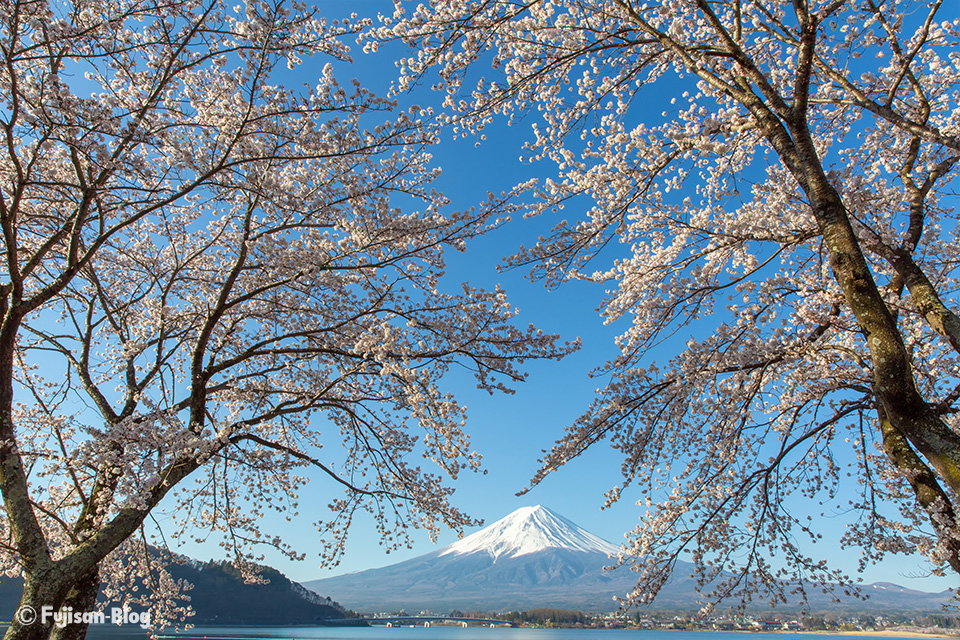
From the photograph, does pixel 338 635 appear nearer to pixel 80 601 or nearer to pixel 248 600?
pixel 248 600

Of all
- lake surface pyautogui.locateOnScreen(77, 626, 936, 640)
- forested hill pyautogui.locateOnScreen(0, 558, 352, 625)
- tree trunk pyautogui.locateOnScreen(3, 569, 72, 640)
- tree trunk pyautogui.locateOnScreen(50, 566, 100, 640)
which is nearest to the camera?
tree trunk pyautogui.locateOnScreen(3, 569, 72, 640)

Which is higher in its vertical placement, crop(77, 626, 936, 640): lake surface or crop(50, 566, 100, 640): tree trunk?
crop(50, 566, 100, 640): tree trunk

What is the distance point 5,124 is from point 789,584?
327 inches

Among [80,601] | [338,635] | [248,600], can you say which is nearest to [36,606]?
[80,601]

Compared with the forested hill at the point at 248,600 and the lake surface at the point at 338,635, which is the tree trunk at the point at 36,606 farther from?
the forested hill at the point at 248,600

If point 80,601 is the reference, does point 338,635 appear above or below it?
below

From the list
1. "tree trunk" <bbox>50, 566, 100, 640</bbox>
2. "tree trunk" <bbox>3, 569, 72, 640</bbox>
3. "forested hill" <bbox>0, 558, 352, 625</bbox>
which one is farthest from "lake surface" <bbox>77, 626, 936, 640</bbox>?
"tree trunk" <bbox>3, 569, 72, 640</bbox>

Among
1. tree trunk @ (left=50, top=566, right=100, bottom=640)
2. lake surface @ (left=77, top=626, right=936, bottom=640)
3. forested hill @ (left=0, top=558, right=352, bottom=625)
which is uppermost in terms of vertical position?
tree trunk @ (left=50, top=566, right=100, bottom=640)

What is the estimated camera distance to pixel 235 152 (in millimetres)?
4363

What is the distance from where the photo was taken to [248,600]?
217 feet

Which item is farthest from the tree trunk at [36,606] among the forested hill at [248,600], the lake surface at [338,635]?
the forested hill at [248,600]

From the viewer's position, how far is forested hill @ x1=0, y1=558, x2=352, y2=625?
54094 millimetres

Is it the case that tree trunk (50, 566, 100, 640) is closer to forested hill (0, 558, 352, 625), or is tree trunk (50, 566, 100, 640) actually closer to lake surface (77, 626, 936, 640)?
lake surface (77, 626, 936, 640)

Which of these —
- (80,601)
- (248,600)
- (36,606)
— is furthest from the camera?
(248,600)
